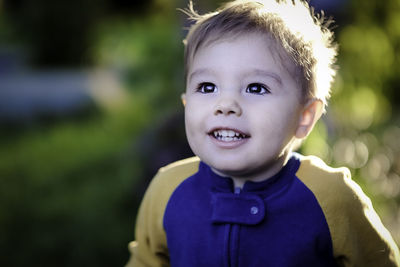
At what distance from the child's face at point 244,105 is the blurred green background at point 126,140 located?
1.47 m

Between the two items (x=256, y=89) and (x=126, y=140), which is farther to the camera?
(x=126, y=140)

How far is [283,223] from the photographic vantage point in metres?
1.49

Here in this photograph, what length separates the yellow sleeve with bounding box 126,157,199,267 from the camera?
1.70m

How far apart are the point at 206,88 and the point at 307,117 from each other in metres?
0.35

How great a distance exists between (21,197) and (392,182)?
3214 millimetres

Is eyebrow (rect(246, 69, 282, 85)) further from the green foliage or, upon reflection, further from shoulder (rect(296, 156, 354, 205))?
the green foliage

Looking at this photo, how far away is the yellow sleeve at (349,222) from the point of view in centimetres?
148

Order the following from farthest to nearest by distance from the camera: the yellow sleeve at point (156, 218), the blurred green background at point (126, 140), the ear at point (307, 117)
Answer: the blurred green background at point (126, 140), the yellow sleeve at point (156, 218), the ear at point (307, 117)

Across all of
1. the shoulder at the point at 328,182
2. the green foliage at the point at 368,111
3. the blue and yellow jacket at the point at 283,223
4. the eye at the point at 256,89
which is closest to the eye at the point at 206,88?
the eye at the point at 256,89

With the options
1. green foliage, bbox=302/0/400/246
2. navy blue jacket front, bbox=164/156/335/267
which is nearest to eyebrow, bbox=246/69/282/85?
navy blue jacket front, bbox=164/156/335/267

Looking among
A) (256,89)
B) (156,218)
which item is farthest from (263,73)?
(156,218)

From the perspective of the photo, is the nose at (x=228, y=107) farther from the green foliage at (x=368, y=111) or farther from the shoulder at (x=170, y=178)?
the green foliage at (x=368, y=111)

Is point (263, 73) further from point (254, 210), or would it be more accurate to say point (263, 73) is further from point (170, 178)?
point (170, 178)

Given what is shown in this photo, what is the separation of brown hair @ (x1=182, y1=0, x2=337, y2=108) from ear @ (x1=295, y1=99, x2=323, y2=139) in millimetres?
24
